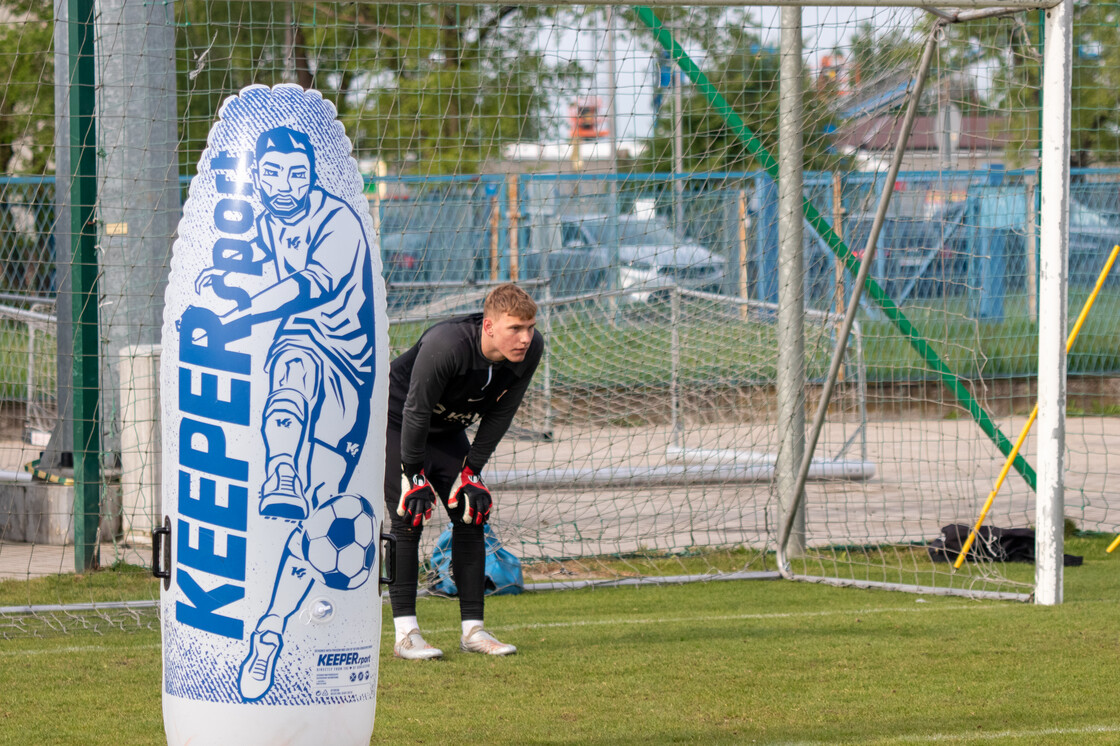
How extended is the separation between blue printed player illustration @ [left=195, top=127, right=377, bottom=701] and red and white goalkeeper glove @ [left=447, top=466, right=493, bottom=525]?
2.21m

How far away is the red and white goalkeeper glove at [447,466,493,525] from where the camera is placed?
5074mm

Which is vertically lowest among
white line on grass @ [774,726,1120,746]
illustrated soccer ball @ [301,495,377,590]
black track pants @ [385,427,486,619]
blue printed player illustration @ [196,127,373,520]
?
white line on grass @ [774,726,1120,746]

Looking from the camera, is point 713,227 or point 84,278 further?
point 713,227

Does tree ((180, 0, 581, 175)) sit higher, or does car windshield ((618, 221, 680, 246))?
tree ((180, 0, 581, 175))

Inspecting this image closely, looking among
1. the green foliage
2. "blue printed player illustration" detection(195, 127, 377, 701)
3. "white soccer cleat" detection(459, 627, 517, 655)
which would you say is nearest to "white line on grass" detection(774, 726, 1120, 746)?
"white soccer cleat" detection(459, 627, 517, 655)

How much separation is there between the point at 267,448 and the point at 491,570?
435 cm

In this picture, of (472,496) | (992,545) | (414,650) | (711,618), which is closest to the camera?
(472,496)

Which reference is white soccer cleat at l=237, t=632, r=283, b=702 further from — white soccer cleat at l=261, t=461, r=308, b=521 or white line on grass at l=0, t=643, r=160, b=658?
white line on grass at l=0, t=643, r=160, b=658

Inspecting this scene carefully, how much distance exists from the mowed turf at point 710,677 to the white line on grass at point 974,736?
12 millimetres

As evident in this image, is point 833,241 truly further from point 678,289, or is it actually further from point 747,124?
point 678,289

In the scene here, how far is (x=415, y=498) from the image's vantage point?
4969 mm

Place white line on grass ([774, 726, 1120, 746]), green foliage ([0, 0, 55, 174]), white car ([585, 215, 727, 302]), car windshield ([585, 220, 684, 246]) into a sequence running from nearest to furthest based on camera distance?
white line on grass ([774, 726, 1120, 746]) < car windshield ([585, 220, 684, 246]) < white car ([585, 215, 727, 302]) < green foliage ([0, 0, 55, 174])

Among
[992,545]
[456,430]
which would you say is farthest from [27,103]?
[992,545]

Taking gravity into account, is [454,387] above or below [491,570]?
above
